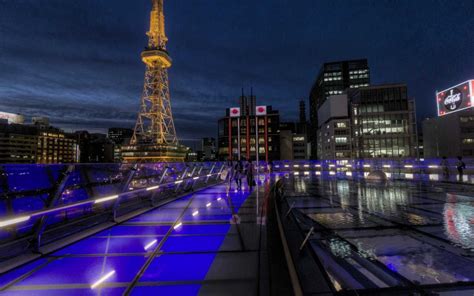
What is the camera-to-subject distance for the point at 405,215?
8.46 meters

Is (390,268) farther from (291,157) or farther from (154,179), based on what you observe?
(291,157)

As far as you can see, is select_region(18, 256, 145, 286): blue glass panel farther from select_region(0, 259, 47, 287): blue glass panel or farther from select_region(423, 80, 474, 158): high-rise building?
select_region(423, 80, 474, 158): high-rise building

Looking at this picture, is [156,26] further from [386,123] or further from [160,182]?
[160,182]

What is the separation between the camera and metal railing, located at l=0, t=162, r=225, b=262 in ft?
15.6

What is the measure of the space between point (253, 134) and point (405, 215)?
4243 inches

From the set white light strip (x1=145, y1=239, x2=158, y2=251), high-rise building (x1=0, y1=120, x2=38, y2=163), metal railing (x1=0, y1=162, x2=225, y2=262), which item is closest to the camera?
metal railing (x1=0, y1=162, x2=225, y2=262)

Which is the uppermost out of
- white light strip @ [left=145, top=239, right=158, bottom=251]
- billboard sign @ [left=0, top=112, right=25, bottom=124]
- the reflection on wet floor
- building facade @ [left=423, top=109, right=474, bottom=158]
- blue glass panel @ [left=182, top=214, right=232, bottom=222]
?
billboard sign @ [left=0, top=112, right=25, bottom=124]

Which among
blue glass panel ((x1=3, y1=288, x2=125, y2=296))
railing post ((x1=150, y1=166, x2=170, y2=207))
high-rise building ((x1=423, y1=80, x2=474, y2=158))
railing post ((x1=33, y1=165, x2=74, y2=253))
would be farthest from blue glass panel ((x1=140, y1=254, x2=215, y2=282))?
high-rise building ((x1=423, y1=80, x2=474, y2=158))

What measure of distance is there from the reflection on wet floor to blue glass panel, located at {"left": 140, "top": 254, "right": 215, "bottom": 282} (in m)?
1.94

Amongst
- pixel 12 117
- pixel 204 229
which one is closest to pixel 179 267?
pixel 204 229

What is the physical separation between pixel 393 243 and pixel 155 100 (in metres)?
90.8

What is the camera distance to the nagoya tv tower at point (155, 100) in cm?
8800

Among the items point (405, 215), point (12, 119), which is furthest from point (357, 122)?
point (12, 119)

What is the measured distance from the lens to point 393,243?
223 inches
